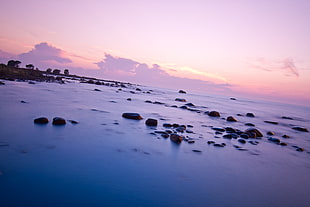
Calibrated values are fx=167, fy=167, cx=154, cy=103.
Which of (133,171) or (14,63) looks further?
(14,63)

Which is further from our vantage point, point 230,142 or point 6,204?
point 230,142

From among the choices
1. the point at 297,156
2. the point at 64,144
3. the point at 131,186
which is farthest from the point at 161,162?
the point at 297,156

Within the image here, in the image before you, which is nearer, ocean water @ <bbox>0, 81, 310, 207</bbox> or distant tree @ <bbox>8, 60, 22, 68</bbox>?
ocean water @ <bbox>0, 81, 310, 207</bbox>

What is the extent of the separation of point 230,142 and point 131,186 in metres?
5.66

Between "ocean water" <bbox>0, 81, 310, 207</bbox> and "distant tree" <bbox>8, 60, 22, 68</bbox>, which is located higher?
"distant tree" <bbox>8, 60, 22, 68</bbox>

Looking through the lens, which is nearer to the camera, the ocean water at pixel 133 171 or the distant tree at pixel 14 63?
the ocean water at pixel 133 171

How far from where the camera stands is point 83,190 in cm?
313

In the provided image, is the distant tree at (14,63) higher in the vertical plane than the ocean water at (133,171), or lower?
higher

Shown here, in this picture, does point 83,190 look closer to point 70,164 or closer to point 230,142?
point 70,164

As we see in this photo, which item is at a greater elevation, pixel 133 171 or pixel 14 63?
pixel 14 63

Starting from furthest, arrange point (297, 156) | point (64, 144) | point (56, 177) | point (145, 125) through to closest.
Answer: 1. point (145, 125)
2. point (297, 156)
3. point (64, 144)
4. point (56, 177)

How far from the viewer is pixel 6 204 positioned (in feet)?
8.32

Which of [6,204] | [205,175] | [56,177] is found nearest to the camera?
[6,204]

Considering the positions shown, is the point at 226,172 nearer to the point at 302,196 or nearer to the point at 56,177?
the point at 302,196
